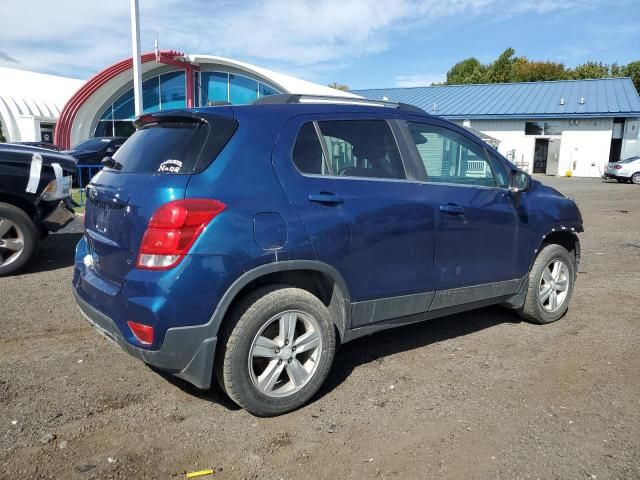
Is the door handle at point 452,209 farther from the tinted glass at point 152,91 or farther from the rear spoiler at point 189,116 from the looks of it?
the tinted glass at point 152,91

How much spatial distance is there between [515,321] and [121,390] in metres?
3.59

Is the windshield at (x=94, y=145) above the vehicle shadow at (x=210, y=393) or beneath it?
above

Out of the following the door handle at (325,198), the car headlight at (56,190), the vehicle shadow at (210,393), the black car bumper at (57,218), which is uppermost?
the door handle at (325,198)

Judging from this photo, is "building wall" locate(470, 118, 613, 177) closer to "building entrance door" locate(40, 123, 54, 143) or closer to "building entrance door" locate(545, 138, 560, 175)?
"building entrance door" locate(545, 138, 560, 175)

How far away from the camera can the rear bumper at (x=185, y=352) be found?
9.23ft

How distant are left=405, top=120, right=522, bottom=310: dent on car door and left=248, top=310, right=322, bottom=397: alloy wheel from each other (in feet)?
3.72

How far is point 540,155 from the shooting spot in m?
35.5

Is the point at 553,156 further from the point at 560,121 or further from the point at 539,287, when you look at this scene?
the point at 539,287

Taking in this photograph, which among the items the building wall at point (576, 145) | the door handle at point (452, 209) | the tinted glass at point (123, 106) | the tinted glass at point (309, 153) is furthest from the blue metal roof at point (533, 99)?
the tinted glass at point (309, 153)

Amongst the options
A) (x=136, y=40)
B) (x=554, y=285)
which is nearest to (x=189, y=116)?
(x=554, y=285)

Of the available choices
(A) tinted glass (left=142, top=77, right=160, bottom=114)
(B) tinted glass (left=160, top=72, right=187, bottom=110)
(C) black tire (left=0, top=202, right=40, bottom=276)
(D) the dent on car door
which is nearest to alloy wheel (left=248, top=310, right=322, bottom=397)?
(D) the dent on car door

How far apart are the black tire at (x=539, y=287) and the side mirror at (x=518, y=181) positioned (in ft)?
2.43

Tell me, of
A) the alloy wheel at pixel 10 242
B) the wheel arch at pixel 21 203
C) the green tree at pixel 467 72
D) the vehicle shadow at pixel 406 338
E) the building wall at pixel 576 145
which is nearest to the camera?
the vehicle shadow at pixel 406 338

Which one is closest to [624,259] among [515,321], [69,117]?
[515,321]
